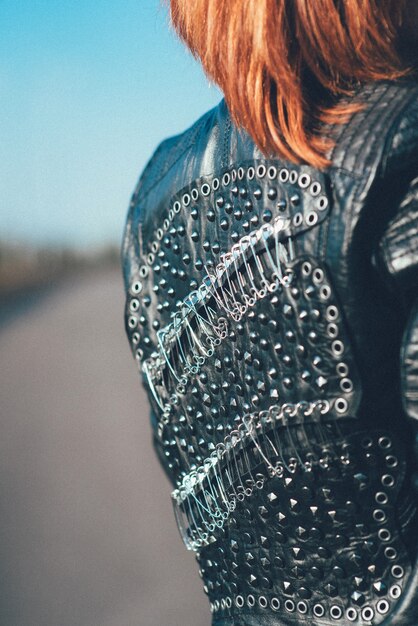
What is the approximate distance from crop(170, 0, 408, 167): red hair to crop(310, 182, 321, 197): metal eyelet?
2 cm

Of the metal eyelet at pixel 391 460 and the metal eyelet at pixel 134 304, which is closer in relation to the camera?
the metal eyelet at pixel 391 460

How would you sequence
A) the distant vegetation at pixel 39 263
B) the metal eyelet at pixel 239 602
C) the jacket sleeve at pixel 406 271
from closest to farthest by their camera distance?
1. the jacket sleeve at pixel 406 271
2. the metal eyelet at pixel 239 602
3. the distant vegetation at pixel 39 263

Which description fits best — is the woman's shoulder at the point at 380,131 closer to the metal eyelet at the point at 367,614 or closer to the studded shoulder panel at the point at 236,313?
the studded shoulder panel at the point at 236,313

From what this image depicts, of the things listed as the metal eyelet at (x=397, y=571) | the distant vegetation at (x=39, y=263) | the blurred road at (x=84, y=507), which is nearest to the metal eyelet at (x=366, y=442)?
the metal eyelet at (x=397, y=571)

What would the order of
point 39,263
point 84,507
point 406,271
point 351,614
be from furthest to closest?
point 39,263 → point 84,507 → point 351,614 → point 406,271

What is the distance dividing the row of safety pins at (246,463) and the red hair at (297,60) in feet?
0.70

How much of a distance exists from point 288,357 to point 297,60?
0.23m

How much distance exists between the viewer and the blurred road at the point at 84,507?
282 centimetres

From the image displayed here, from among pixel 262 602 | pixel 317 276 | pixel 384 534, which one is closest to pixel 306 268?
pixel 317 276

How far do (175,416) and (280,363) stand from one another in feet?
0.56

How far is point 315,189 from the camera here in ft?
2.05

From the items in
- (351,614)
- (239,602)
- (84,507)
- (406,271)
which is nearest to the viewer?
(406,271)

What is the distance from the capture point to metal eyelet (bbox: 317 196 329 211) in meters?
0.62

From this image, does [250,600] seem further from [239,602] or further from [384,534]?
[384,534]
